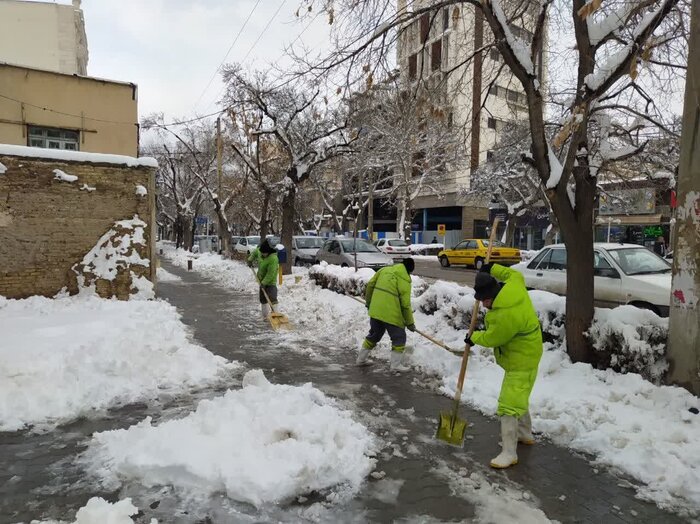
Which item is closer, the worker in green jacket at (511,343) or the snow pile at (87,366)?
the worker in green jacket at (511,343)

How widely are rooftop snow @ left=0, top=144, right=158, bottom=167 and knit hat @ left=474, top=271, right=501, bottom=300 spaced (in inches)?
367

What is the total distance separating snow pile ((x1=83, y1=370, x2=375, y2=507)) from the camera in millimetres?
3496

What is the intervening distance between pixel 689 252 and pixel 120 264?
10220 millimetres

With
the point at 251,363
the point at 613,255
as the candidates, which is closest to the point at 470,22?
the point at 613,255

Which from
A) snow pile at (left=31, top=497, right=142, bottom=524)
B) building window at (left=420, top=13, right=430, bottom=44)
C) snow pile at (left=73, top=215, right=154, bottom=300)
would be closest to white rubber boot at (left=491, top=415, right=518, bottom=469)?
snow pile at (left=31, top=497, right=142, bottom=524)

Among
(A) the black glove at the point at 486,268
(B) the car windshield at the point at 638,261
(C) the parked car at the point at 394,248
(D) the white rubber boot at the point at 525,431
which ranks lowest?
(D) the white rubber boot at the point at 525,431

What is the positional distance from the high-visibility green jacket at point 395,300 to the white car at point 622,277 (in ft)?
9.55

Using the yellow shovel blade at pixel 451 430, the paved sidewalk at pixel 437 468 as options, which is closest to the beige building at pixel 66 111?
the paved sidewalk at pixel 437 468

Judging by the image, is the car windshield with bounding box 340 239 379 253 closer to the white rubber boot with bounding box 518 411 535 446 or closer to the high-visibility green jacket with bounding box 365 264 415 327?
the high-visibility green jacket with bounding box 365 264 415 327

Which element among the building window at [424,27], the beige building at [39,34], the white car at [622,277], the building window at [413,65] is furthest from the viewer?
the beige building at [39,34]

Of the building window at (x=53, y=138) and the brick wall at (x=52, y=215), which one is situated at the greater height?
the building window at (x=53, y=138)

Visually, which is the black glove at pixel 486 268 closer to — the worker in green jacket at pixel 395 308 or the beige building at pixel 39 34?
the worker in green jacket at pixel 395 308

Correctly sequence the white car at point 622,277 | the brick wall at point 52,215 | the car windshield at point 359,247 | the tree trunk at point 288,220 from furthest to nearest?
the car windshield at point 359,247 → the tree trunk at point 288,220 → the brick wall at point 52,215 → the white car at point 622,277

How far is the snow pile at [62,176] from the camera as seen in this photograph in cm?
1025
